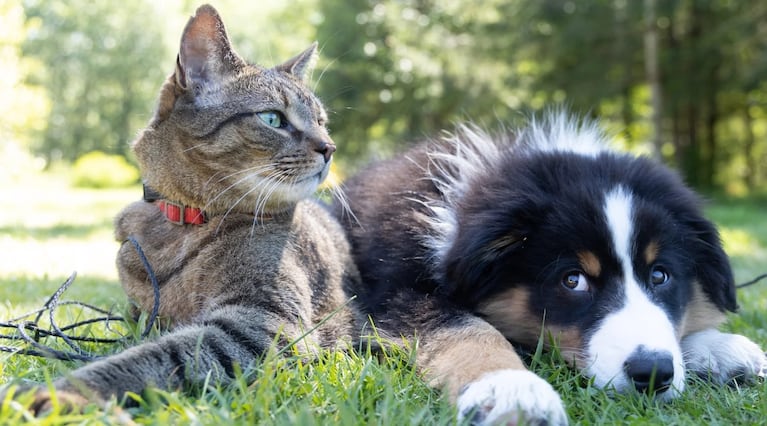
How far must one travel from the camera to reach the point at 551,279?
298 centimetres

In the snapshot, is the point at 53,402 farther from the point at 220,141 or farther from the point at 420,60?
the point at 420,60

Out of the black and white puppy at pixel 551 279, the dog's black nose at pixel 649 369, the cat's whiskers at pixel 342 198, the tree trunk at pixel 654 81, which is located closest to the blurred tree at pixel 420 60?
the tree trunk at pixel 654 81

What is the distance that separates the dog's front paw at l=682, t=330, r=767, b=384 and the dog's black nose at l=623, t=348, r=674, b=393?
58 cm

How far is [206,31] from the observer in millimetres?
3127

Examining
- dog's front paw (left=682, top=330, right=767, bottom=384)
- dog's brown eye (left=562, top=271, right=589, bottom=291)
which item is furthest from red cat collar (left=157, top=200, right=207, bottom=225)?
dog's front paw (left=682, top=330, right=767, bottom=384)

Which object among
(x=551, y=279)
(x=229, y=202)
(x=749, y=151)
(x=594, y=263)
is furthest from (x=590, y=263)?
(x=749, y=151)

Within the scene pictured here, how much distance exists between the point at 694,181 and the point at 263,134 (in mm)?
21023

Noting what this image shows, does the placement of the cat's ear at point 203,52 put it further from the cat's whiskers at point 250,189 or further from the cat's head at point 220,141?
the cat's whiskers at point 250,189

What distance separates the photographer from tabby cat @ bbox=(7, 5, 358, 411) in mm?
2930

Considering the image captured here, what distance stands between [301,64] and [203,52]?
871mm

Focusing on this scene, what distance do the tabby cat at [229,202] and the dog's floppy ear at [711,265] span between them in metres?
1.78

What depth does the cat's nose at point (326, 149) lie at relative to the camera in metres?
3.26

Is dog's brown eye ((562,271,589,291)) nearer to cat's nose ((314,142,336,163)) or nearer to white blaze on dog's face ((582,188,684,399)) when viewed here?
white blaze on dog's face ((582,188,684,399))

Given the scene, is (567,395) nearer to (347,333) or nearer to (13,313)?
(347,333)
